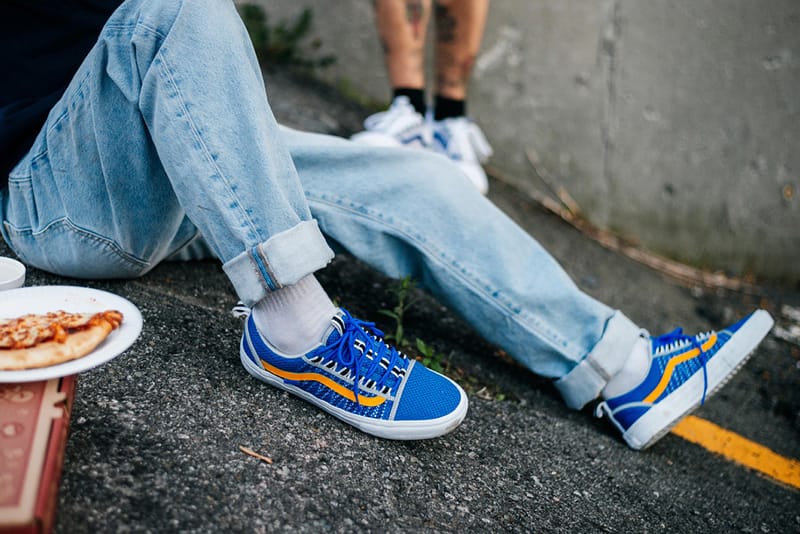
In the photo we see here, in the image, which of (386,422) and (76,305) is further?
(386,422)

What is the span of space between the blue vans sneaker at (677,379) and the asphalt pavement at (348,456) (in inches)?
3.5

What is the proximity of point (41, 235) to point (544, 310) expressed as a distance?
121cm

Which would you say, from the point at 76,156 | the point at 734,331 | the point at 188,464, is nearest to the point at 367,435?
the point at 188,464

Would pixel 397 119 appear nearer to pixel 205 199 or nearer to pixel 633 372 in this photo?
pixel 633 372

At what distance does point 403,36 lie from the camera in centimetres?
278

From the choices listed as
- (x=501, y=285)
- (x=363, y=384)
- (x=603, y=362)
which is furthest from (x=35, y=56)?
(x=603, y=362)

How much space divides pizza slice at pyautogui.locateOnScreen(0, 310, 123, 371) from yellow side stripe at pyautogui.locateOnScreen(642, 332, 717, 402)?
1275 mm

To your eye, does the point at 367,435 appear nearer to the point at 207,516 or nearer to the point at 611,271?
the point at 207,516

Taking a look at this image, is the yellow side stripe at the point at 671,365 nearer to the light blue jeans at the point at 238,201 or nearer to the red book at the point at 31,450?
the light blue jeans at the point at 238,201

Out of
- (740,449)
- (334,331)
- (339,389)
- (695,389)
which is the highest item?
(334,331)

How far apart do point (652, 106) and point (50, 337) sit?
296 cm

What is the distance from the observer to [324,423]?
138 cm

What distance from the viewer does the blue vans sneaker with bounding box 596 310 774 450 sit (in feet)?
5.42

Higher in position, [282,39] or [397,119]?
[282,39]
